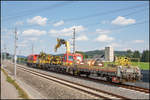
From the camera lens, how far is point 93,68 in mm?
19375

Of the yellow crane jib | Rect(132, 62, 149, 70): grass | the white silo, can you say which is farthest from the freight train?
Rect(132, 62, 149, 70): grass

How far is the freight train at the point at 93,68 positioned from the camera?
15.6m

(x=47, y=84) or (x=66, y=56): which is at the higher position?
(x=66, y=56)

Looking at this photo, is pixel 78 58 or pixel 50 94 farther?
pixel 78 58

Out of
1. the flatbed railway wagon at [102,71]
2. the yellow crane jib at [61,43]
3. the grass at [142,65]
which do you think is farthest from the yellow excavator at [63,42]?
the grass at [142,65]

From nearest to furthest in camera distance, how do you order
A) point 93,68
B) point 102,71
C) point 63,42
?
point 102,71
point 93,68
point 63,42

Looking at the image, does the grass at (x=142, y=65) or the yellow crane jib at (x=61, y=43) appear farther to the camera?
the yellow crane jib at (x=61, y=43)

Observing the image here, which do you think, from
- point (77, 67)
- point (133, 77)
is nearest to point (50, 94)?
point (133, 77)

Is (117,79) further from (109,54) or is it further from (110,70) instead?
(109,54)

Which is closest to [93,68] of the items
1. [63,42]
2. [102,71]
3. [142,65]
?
[102,71]

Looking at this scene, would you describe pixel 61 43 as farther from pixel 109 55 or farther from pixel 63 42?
pixel 109 55

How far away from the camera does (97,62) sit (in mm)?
20453

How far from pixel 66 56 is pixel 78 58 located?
187 cm

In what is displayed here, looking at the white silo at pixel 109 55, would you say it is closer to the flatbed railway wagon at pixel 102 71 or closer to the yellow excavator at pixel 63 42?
the flatbed railway wagon at pixel 102 71
